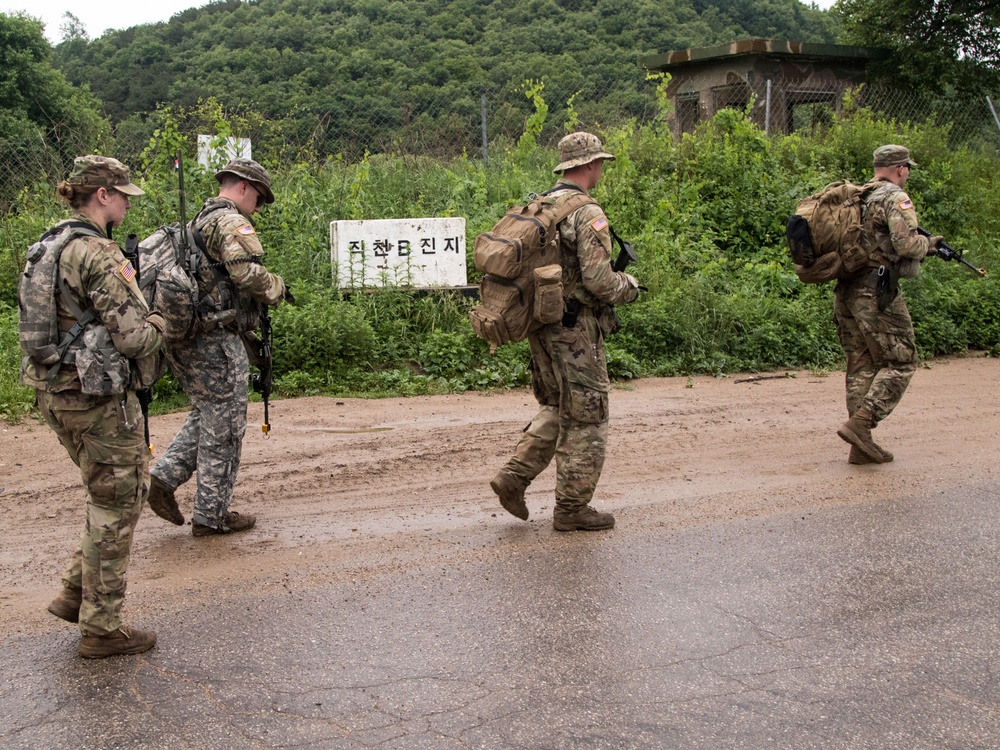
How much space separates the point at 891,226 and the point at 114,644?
5.23 metres

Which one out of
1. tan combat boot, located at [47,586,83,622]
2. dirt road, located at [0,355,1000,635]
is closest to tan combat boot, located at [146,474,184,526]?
dirt road, located at [0,355,1000,635]

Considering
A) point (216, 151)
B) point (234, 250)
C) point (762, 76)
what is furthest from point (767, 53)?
point (234, 250)

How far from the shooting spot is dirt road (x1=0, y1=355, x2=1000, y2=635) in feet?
16.9

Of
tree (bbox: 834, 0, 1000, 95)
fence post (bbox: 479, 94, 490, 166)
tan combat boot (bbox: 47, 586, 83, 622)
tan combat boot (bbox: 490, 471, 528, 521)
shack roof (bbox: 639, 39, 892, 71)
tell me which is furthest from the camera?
tree (bbox: 834, 0, 1000, 95)

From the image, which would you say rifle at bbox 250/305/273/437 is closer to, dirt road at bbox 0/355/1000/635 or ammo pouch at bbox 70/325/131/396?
dirt road at bbox 0/355/1000/635

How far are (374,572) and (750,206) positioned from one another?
30.9 ft

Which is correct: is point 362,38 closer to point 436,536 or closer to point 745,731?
point 436,536

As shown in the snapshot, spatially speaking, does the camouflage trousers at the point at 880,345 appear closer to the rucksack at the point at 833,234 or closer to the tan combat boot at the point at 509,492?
the rucksack at the point at 833,234

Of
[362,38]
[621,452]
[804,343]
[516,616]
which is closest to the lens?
[516,616]

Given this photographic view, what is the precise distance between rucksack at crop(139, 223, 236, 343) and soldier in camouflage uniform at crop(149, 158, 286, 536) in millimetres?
15

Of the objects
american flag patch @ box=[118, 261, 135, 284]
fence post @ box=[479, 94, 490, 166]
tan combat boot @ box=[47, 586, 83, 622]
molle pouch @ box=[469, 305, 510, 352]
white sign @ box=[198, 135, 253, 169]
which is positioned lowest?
tan combat boot @ box=[47, 586, 83, 622]

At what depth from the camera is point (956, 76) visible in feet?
59.9

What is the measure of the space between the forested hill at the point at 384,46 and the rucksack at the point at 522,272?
10524 mm

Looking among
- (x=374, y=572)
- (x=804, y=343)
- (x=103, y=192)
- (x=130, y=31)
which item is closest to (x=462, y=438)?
(x=374, y=572)
